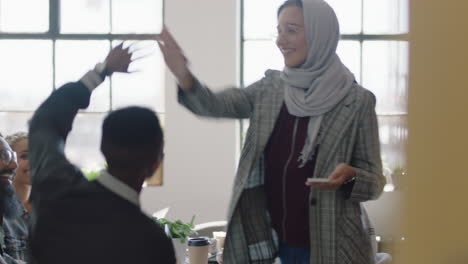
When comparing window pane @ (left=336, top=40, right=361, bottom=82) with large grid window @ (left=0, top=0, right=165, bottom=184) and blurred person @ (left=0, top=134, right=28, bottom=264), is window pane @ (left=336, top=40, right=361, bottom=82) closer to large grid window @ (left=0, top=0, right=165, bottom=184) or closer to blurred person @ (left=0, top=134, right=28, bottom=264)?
large grid window @ (left=0, top=0, right=165, bottom=184)

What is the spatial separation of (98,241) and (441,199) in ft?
2.27

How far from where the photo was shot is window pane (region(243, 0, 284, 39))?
5008mm

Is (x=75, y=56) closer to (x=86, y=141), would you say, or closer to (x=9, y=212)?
(x=86, y=141)

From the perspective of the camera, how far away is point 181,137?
4.83 meters

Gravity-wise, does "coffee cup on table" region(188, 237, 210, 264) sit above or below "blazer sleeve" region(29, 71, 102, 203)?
below

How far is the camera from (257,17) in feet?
16.5

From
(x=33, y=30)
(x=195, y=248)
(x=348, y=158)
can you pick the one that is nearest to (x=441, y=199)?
(x=348, y=158)

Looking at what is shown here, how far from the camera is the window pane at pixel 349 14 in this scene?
194 inches

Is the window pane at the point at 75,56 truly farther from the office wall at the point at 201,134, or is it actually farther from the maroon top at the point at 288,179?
the maroon top at the point at 288,179

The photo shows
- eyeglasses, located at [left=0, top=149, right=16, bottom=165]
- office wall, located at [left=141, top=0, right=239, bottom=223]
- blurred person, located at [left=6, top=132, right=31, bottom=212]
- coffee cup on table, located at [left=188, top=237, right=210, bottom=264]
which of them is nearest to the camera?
eyeglasses, located at [left=0, top=149, right=16, bottom=165]

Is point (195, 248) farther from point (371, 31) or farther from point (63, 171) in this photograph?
point (371, 31)

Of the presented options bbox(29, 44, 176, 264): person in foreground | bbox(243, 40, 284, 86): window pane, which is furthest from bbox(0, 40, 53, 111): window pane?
bbox(29, 44, 176, 264): person in foreground

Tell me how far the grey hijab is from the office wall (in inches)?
126

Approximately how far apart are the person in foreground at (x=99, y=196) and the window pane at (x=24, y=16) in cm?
403
